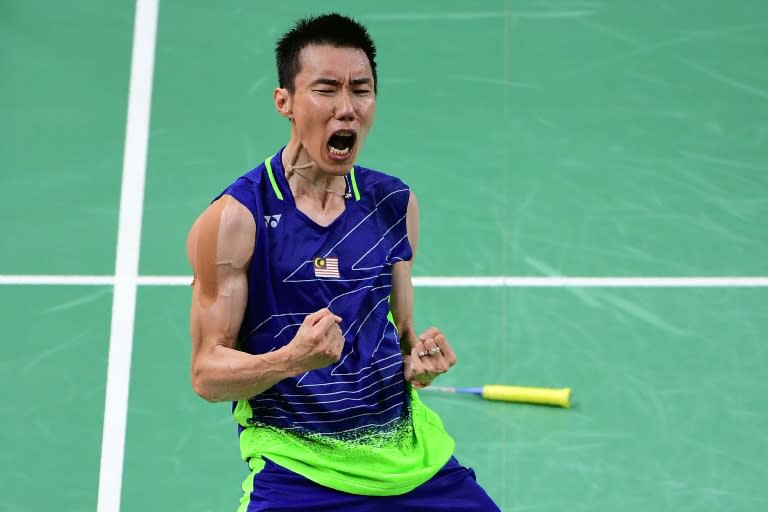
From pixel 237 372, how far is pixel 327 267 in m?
0.45

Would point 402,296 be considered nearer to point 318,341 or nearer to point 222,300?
point 222,300

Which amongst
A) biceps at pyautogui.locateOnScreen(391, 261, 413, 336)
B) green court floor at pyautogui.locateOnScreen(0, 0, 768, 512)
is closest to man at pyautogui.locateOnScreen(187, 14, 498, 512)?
biceps at pyautogui.locateOnScreen(391, 261, 413, 336)

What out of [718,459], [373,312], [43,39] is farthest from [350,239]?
[43,39]

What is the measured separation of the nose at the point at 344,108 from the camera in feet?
14.0

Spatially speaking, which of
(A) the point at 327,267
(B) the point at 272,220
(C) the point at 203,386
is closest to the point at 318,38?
(B) the point at 272,220

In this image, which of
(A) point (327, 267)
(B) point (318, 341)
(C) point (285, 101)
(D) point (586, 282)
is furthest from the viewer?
(D) point (586, 282)

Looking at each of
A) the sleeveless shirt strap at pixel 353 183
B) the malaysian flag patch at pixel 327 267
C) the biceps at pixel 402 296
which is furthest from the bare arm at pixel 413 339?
the malaysian flag patch at pixel 327 267

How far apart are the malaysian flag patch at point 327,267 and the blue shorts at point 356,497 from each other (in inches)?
23.4

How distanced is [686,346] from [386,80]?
7.50ft

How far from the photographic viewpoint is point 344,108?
4277 mm

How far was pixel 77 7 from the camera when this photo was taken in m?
8.12

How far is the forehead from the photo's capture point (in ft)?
14.1

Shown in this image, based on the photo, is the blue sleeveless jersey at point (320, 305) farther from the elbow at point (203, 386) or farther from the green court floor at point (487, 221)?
the green court floor at point (487, 221)

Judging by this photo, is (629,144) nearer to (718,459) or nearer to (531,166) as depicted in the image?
(531,166)
